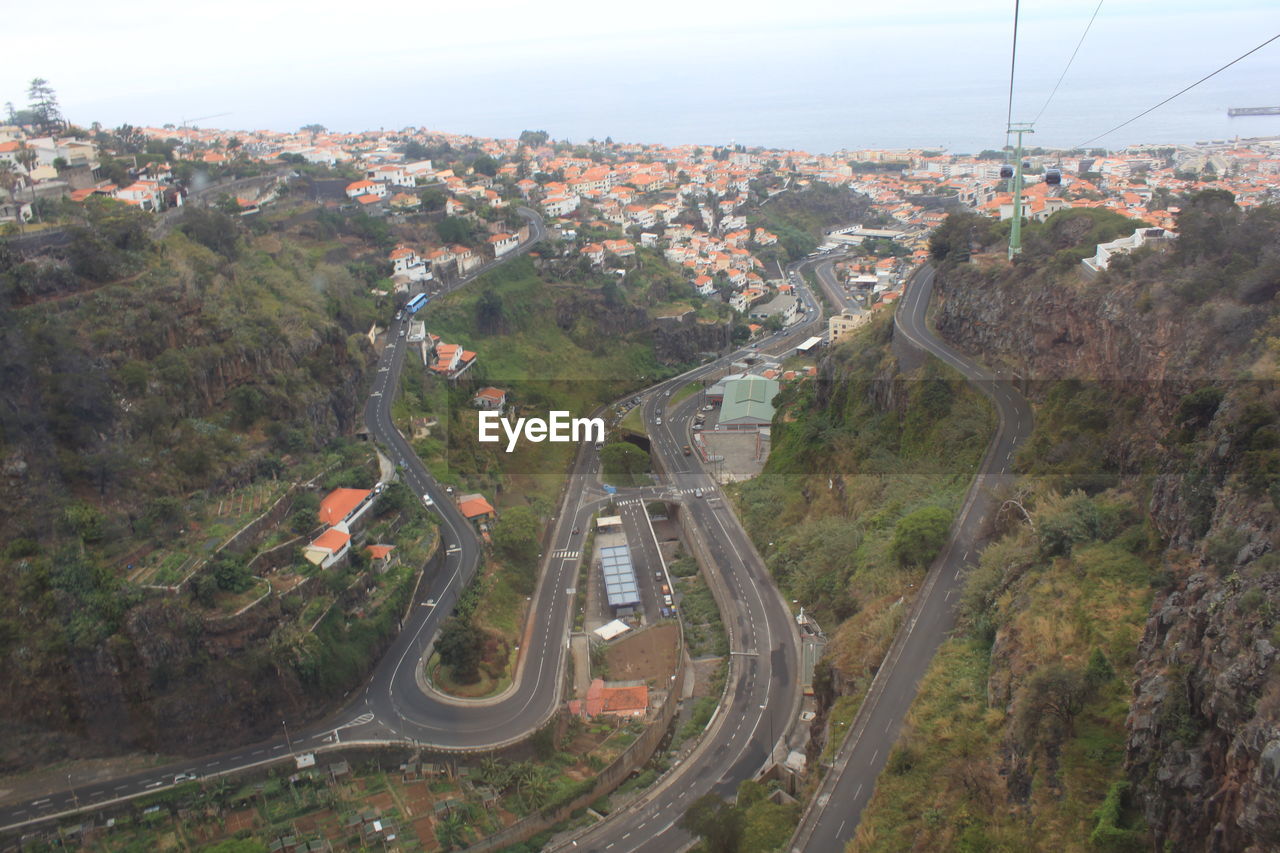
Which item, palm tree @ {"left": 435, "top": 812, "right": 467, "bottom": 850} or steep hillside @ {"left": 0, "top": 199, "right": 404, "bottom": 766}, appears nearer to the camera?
palm tree @ {"left": 435, "top": 812, "right": 467, "bottom": 850}

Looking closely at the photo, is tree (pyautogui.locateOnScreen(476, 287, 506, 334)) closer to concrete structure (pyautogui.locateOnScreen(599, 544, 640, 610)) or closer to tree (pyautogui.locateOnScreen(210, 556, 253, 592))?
concrete structure (pyautogui.locateOnScreen(599, 544, 640, 610))

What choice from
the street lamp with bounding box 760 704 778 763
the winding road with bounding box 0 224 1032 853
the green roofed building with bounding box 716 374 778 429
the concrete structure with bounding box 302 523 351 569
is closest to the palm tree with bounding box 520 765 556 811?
the winding road with bounding box 0 224 1032 853

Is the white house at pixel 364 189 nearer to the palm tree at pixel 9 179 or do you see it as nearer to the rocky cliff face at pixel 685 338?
the rocky cliff face at pixel 685 338

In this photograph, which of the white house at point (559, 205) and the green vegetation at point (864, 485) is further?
the white house at point (559, 205)

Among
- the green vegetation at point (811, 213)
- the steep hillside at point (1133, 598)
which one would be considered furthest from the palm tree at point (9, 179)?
the green vegetation at point (811, 213)

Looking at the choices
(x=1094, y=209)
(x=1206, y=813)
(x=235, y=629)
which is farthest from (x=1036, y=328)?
(x=235, y=629)

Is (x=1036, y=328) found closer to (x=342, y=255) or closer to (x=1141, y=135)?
(x=342, y=255)

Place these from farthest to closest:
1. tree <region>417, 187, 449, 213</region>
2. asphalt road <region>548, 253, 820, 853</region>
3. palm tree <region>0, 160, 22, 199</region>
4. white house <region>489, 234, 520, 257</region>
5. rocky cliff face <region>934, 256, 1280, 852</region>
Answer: tree <region>417, 187, 449, 213</region> < white house <region>489, 234, 520, 257</region> < palm tree <region>0, 160, 22, 199</region> < asphalt road <region>548, 253, 820, 853</region> < rocky cliff face <region>934, 256, 1280, 852</region>
